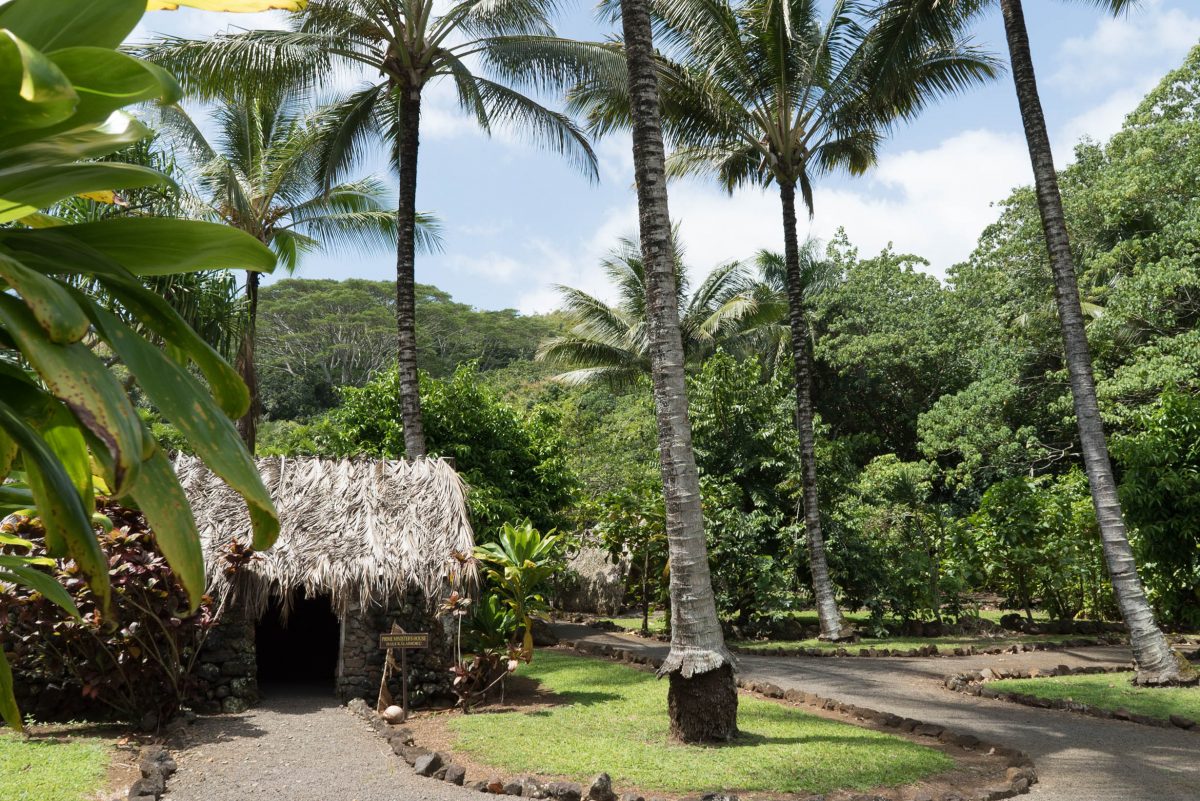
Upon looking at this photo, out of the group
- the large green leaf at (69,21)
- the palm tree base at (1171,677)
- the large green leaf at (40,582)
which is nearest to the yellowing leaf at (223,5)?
the large green leaf at (69,21)

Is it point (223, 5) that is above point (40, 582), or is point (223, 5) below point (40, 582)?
above

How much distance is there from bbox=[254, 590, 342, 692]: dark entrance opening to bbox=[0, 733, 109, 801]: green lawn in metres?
5.53

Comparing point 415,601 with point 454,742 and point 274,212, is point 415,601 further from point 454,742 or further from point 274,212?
point 274,212

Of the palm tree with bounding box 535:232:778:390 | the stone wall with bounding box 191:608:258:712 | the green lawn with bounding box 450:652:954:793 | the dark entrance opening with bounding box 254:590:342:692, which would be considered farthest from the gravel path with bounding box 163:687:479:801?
the palm tree with bounding box 535:232:778:390

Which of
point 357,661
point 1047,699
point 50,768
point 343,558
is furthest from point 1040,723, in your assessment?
point 50,768

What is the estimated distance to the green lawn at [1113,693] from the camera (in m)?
8.62

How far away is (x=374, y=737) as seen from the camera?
27.0 ft

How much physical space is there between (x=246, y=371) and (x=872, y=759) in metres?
10.7

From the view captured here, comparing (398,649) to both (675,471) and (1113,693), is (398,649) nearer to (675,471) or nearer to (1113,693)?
(675,471)

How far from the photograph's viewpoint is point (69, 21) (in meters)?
1.35

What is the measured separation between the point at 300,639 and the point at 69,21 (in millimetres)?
13684

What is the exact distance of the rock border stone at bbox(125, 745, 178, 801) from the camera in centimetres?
591

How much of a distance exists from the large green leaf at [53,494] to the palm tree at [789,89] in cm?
1261

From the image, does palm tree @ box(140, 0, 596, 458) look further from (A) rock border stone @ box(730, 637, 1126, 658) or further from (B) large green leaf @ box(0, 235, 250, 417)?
(B) large green leaf @ box(0, 235, 250, 417)
